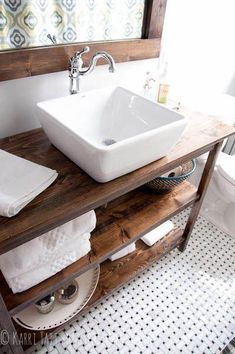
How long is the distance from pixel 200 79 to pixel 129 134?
40.3 inches

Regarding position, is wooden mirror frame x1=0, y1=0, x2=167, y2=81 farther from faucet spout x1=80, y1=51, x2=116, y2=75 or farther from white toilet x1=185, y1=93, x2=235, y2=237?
white toilet x1=185, y1=93, x2=235, y2=237

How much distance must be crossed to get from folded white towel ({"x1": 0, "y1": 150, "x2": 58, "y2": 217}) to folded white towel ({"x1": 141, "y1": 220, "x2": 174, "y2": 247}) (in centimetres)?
82

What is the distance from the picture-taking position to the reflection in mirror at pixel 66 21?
84 centimetres

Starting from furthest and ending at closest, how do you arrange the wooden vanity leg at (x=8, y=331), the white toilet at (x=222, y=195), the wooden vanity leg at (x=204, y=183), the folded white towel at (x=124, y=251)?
1. the white toilet at (x=222, y=195)
2. the folded white towel at (x=124, y=251)
3. the wooden vanity leg at (x=204, y=183)
4. the wooden vanity leg at (x=8, y=331)

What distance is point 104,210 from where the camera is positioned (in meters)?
1.24

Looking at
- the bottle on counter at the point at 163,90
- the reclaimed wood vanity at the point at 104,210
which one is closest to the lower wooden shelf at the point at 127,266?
the reclaimed wood vanity at the point at 104,210

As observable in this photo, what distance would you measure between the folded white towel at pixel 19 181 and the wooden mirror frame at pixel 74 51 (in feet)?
0.99

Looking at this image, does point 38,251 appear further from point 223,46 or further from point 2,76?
point 223,46

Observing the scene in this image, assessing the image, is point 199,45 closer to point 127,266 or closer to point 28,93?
point 28,93

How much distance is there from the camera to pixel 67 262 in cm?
92

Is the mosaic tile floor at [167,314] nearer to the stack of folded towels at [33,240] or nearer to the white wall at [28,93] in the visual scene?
the stack of folded towels at [33,240]

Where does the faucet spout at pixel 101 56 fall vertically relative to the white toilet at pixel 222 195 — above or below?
above

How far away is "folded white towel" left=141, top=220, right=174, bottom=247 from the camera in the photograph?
1430 mm

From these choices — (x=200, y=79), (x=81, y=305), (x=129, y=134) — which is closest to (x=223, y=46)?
(x=200, y=79)
